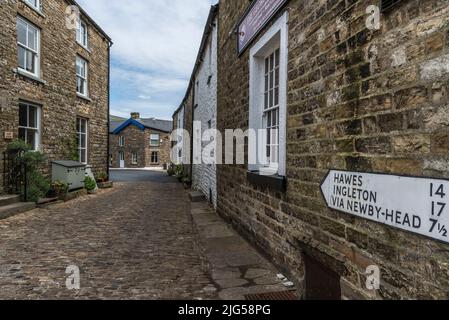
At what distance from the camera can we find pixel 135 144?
46.6 metres

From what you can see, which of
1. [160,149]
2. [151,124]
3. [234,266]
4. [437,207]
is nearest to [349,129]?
[437,207]

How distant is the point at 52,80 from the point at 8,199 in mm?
4877

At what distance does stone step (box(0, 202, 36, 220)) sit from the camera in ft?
26.5

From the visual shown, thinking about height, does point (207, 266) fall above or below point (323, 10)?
below

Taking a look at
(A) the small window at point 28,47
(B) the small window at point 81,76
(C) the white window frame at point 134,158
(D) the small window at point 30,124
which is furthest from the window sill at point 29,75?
(C) the white window frame at point 134,158

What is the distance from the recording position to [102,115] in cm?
1723

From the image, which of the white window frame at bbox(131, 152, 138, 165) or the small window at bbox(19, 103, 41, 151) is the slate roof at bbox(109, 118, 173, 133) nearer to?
the white window frame at bbox(131, 152, 138, 165)

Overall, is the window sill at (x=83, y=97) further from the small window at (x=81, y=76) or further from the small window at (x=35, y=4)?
the small window at (x=35, y=4)

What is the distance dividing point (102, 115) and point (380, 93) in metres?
16.5

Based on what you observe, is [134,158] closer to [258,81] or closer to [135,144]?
[135,144]

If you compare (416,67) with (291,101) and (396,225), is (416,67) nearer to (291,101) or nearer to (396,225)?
(396,225)

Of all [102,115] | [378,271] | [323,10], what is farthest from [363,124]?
[102,115]

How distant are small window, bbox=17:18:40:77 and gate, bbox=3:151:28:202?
108 inches

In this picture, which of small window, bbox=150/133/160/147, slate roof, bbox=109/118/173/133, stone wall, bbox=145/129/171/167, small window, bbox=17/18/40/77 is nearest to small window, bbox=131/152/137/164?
stone wall, bbox=145/129/171/167
